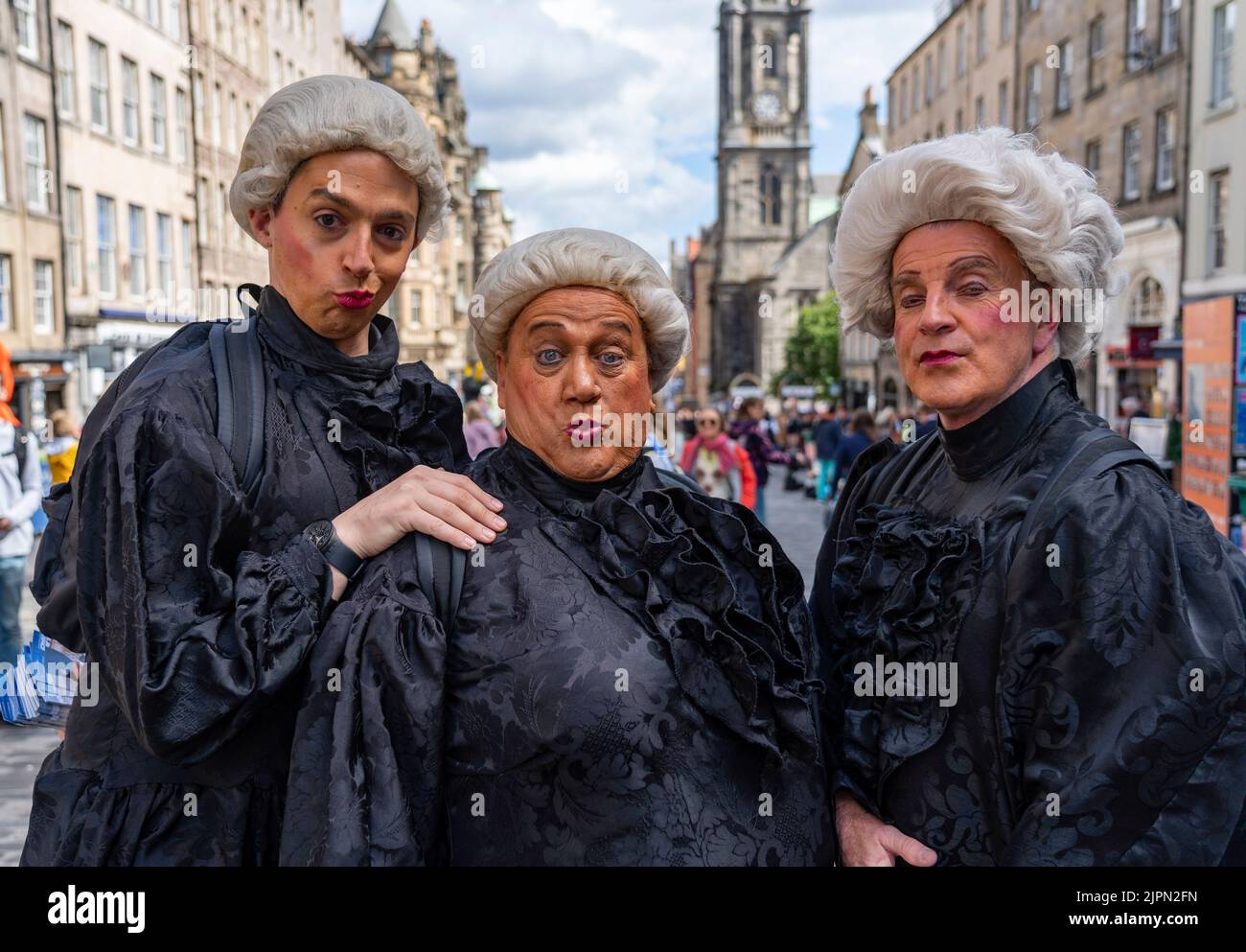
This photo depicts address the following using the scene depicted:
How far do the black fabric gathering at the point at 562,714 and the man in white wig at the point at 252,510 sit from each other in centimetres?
12

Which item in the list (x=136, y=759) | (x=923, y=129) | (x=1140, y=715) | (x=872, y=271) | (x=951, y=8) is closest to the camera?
(x=1140, y=715)

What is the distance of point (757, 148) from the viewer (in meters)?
83.9

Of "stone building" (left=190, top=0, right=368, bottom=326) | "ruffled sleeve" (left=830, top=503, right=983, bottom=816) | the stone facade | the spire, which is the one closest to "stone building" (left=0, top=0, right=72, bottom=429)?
"stone building" (left=190, top=0, right=368, bottom=326)

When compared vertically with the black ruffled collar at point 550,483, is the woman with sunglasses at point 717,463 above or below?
below

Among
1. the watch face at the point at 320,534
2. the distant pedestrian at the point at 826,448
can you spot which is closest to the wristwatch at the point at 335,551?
the watch face at the point at 320,534

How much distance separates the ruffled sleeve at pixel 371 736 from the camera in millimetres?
1992

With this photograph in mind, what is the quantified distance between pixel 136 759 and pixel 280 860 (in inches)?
14.5

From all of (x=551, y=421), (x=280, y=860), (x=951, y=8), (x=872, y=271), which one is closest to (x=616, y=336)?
(x=551, y=421)

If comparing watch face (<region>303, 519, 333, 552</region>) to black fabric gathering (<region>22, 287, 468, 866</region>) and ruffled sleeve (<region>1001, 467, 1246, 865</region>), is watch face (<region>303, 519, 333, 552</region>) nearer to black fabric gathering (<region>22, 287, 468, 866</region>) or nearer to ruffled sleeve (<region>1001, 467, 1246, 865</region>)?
black fabric gathering (<region>22, 287, 468, 866</region>)

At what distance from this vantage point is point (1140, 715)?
1967 mm

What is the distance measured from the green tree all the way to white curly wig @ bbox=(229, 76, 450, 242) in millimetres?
58831

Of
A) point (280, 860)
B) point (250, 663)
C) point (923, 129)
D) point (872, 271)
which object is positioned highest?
point (923, 129)

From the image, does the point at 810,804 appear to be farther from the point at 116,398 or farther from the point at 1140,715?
the point at 116,398

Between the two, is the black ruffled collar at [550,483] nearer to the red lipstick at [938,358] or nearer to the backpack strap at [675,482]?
the backpack strap at [675,482]
